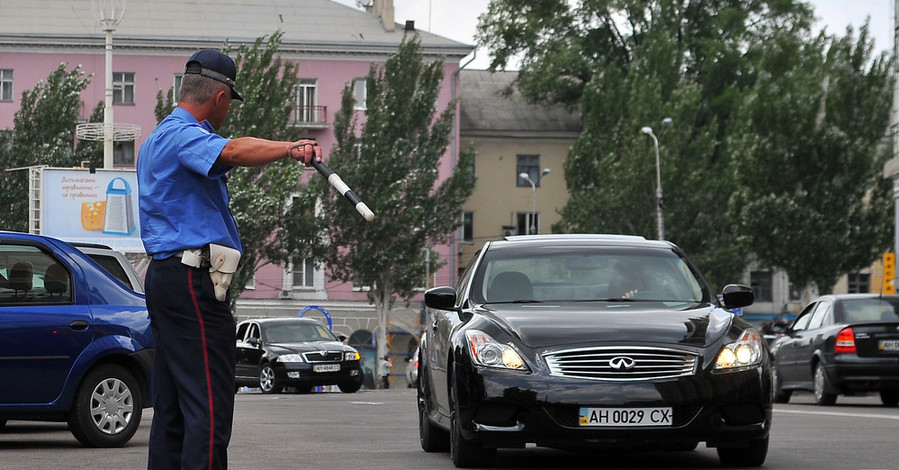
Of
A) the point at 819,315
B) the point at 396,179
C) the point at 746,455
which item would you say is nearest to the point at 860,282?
the point at 396,179

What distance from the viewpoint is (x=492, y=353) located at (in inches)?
393

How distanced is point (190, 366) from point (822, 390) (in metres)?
17.7

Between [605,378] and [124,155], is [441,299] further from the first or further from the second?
[124,155]

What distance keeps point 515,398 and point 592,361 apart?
0.50 meters

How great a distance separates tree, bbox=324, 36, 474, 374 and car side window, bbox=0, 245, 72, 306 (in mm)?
49370

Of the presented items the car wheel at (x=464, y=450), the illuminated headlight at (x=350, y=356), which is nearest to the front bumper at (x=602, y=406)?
the car wheel at (x=464, y=450)

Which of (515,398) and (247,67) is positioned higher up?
(247,67)

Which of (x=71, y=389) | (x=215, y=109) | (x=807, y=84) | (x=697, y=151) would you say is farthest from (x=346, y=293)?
(x=215, y=109)

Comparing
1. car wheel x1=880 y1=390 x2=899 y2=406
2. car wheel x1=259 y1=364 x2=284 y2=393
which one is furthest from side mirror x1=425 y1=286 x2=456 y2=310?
car wheel x1=259 y1=364 x2=284 y2=393

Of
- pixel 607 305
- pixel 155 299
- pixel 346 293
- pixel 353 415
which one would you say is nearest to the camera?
pixel 155 299

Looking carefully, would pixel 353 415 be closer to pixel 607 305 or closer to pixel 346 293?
pixel 607 305

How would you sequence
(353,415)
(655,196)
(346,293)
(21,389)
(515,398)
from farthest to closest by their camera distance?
(346,293)
(655,196)
(353,415)
(21,389)
(515,398)

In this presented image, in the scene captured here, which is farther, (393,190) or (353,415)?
(393,190)

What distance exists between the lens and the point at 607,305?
1087cm
